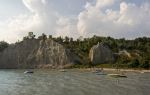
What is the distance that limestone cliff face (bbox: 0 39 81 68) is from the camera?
155500mm

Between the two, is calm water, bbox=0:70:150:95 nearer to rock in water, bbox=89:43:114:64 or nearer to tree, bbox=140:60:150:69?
tree, bbox=140:60:150:69

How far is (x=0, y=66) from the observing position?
161625 millimetres

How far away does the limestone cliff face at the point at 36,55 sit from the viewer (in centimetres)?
15550

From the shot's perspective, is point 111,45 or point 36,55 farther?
point 111,45

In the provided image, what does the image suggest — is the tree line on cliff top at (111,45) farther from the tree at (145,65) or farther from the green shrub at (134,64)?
the tree at (145,65)

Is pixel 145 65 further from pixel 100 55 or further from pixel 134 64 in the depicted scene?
pixel 100 55

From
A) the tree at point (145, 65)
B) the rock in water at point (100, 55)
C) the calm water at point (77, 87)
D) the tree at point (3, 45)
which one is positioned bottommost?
the calm water at point (77, 87)

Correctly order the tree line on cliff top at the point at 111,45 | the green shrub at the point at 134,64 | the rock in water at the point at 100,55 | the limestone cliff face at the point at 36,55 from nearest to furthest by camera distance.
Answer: the green shrub at the point at 134,64, the rock in water at the point at 100,55, the limestone cliff face at the point at 36,55, the tree line on cliff top at the point at 111,45

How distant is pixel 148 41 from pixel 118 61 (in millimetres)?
53187

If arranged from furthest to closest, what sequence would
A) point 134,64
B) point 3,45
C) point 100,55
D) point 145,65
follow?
point 3,45 < point 100,55 < point 134,64 < point 145,65

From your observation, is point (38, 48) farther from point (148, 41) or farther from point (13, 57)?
point (148, 41)

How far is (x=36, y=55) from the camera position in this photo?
160375 millimetres

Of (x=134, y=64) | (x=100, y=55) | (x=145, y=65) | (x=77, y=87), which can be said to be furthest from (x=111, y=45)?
(x=77, y=87)

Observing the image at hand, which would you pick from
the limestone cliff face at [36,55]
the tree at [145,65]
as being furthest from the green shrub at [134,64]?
the limestone cliff face at [36,55]
